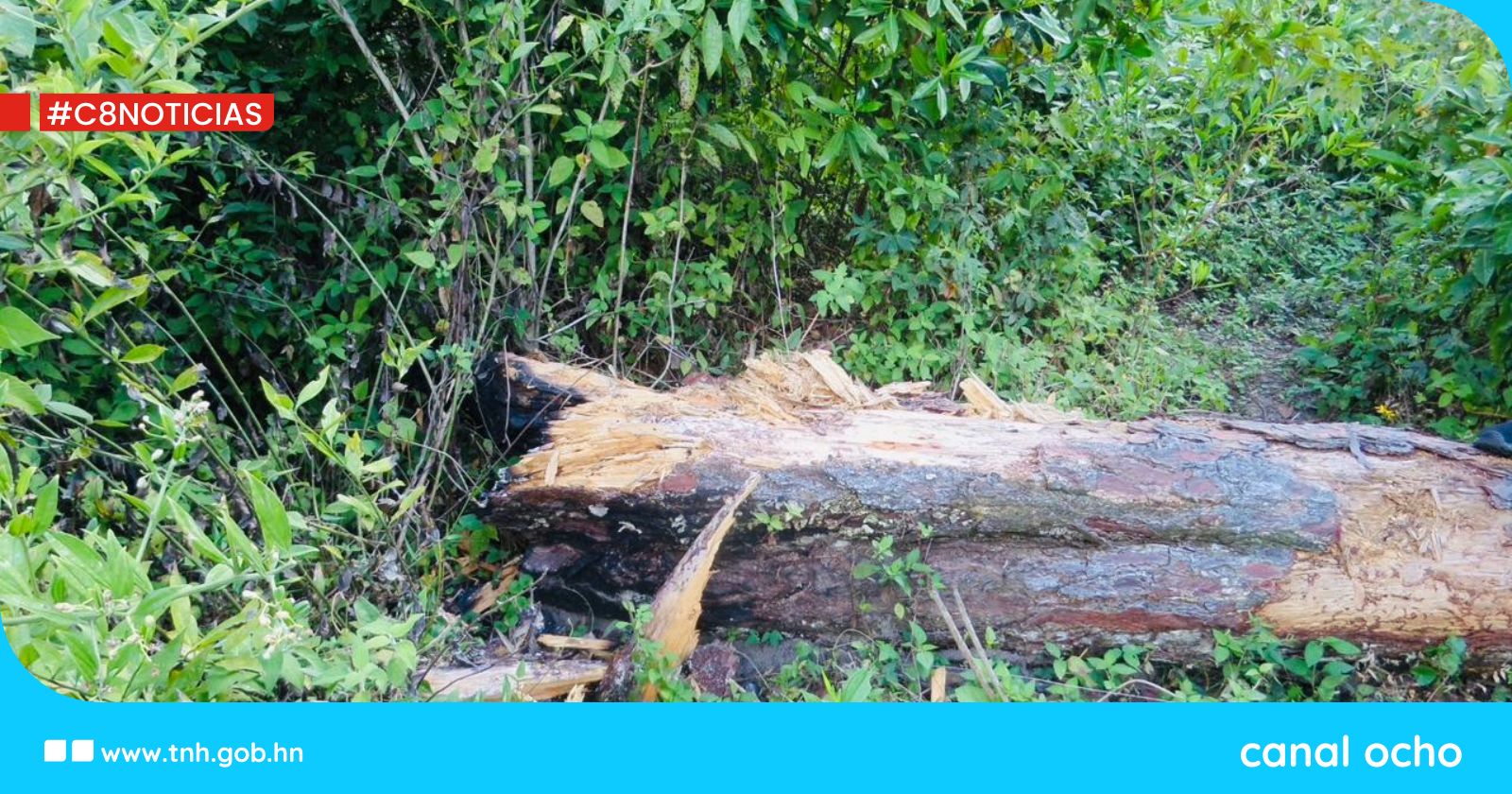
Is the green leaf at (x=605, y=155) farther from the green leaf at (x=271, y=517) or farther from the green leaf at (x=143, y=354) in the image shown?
the green leaf at (x=271, y=517)

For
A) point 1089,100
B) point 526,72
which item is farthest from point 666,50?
point 1089,100

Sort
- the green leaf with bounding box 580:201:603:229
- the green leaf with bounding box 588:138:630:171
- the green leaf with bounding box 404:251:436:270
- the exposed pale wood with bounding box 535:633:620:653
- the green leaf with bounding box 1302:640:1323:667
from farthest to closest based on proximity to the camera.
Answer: the green leaf with bounding box 580:201:603:229, the green leaf with bounding box 588:138:630:171, the green leaf with bounding box 404:251:436:270, the exposed pale wood with bounding box 535:633:620:653, the green leaf with bounding box 1302:640:1323:667

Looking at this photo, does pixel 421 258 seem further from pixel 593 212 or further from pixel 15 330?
pixel 15 330

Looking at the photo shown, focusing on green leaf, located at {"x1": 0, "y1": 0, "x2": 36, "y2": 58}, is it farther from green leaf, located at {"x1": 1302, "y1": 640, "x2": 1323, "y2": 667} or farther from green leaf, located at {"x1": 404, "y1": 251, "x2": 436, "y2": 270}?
green leaf, located at {"x1": 1302, "y1": 640, "x2": 1323, "y2": 667}

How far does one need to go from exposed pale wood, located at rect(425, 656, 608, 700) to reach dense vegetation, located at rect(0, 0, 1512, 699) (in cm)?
9

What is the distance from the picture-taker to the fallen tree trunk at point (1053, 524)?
1967mm

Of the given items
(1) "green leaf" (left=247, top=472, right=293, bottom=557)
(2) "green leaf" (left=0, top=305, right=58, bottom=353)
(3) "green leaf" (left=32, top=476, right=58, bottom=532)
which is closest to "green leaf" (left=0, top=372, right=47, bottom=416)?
(2) "green leaf" (left=0, top=305, right=58, bottom=353)

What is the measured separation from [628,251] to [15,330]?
163 centimetres

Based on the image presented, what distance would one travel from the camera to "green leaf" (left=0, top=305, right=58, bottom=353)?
135cm

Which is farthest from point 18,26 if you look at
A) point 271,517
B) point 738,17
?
point 738,17

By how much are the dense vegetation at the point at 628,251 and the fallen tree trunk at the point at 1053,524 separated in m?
0.11

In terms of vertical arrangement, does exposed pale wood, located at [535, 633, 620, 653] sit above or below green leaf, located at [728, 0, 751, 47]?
below

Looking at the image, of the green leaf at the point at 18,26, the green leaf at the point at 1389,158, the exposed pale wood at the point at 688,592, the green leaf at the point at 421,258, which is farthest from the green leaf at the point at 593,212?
the green leaf at the point at 1389,158

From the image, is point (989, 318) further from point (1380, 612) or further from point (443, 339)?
point (443, 339)
